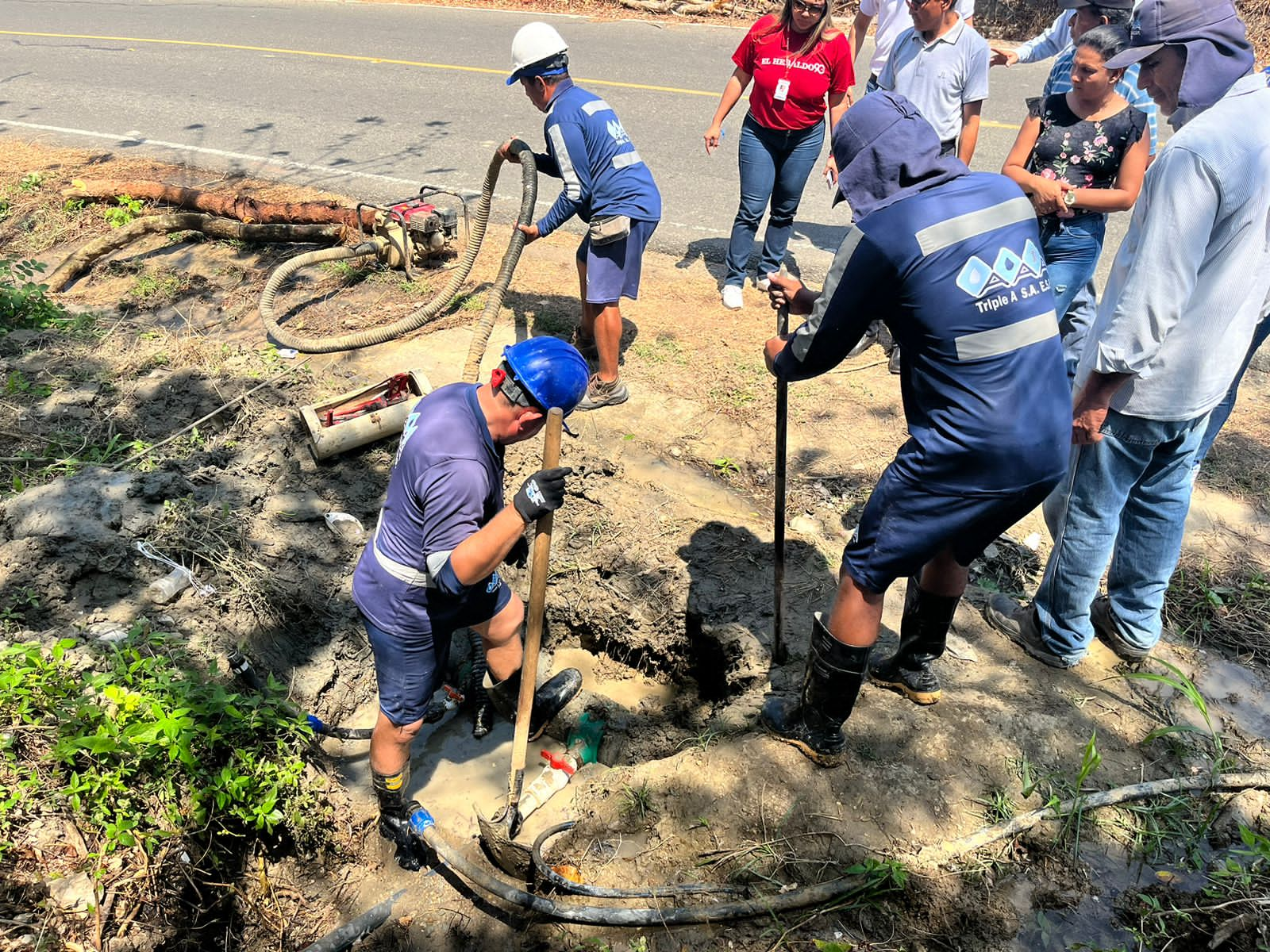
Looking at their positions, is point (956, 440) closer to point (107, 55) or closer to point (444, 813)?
point (444, 813)

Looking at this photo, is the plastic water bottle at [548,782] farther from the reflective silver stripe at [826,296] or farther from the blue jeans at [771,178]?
the blue jeans at [771,178]

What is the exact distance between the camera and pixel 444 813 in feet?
11.7

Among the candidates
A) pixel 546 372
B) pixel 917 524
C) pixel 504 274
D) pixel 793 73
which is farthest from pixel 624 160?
pixel 917 524

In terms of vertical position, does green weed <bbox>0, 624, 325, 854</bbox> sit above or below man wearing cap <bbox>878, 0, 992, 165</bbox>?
below

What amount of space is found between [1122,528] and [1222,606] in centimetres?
94

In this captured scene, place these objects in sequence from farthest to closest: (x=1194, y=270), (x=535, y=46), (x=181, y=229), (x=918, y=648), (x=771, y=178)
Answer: (x=181, y=229) → (x=771, y=178) → (x=535, y=46) → (x=918, y=648) → (x=1194, y=270)

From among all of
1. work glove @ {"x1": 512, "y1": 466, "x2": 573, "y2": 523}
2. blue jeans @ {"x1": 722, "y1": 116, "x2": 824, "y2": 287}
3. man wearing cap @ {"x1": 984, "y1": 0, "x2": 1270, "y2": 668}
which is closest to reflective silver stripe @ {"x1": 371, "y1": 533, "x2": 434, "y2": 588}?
work glove @ {"x1": 512, "y1": 466, "x2": 573, "y2": 523}

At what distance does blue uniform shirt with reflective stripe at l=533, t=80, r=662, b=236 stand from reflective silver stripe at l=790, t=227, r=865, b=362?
236 cm

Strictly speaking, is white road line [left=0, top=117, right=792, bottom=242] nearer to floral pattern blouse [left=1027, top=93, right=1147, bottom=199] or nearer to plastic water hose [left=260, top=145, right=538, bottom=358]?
plastic water hose [left=260, top=145, right=538, bottom=358]

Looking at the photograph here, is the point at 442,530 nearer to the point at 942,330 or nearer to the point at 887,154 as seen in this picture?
the point at 942,330

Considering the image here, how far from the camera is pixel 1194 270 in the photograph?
285cm

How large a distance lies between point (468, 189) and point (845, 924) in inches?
287

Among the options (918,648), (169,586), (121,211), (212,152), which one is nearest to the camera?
(918,648)

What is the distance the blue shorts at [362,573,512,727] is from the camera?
9.92ft
